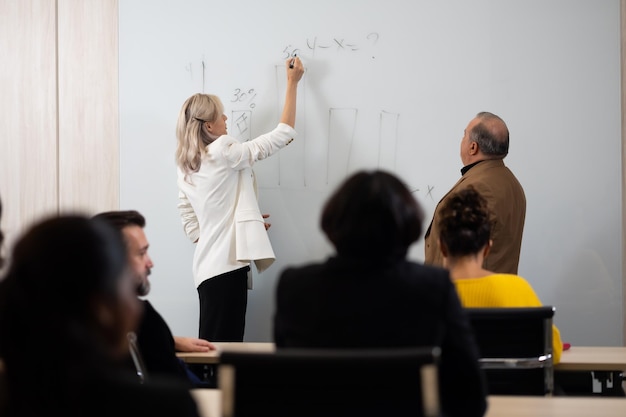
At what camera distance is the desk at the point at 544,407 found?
197 cm

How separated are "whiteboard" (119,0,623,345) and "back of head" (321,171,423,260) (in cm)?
286

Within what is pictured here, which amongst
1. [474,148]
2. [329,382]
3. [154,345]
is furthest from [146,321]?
[474,148]

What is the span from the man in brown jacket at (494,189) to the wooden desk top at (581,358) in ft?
2.75

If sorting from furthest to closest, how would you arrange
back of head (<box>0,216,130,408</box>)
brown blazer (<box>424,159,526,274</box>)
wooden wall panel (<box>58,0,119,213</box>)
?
1. wooden wall panel (<box>58,0,119,213</box>)
2. brown blazer (<box>424,159,526,274</box>)
3. back of head (<box>0,216,130,408</box>)

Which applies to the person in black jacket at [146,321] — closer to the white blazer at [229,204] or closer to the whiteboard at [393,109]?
the white blazer at [229,204]

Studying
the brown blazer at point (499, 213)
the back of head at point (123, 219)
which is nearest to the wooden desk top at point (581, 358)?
the back of head at point (123, 219)

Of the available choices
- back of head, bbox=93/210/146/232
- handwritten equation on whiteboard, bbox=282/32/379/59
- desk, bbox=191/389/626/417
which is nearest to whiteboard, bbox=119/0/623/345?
handwritten equation on whiteboard, bbox=282/32/379/59

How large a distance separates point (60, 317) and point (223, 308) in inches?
129

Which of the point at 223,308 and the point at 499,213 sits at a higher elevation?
the point at 499,213

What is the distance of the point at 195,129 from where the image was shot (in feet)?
14.3

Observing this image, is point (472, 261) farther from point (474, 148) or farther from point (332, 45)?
point (332, 45)

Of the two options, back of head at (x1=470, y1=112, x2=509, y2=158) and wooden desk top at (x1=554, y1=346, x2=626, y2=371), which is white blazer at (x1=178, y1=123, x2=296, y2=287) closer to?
back of head at (x1=470, y1=112, x2=509, y2=158)

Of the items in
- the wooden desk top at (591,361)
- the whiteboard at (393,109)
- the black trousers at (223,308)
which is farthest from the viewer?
the whiteboard at (393,109)

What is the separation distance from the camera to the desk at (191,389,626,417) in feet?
6.46
